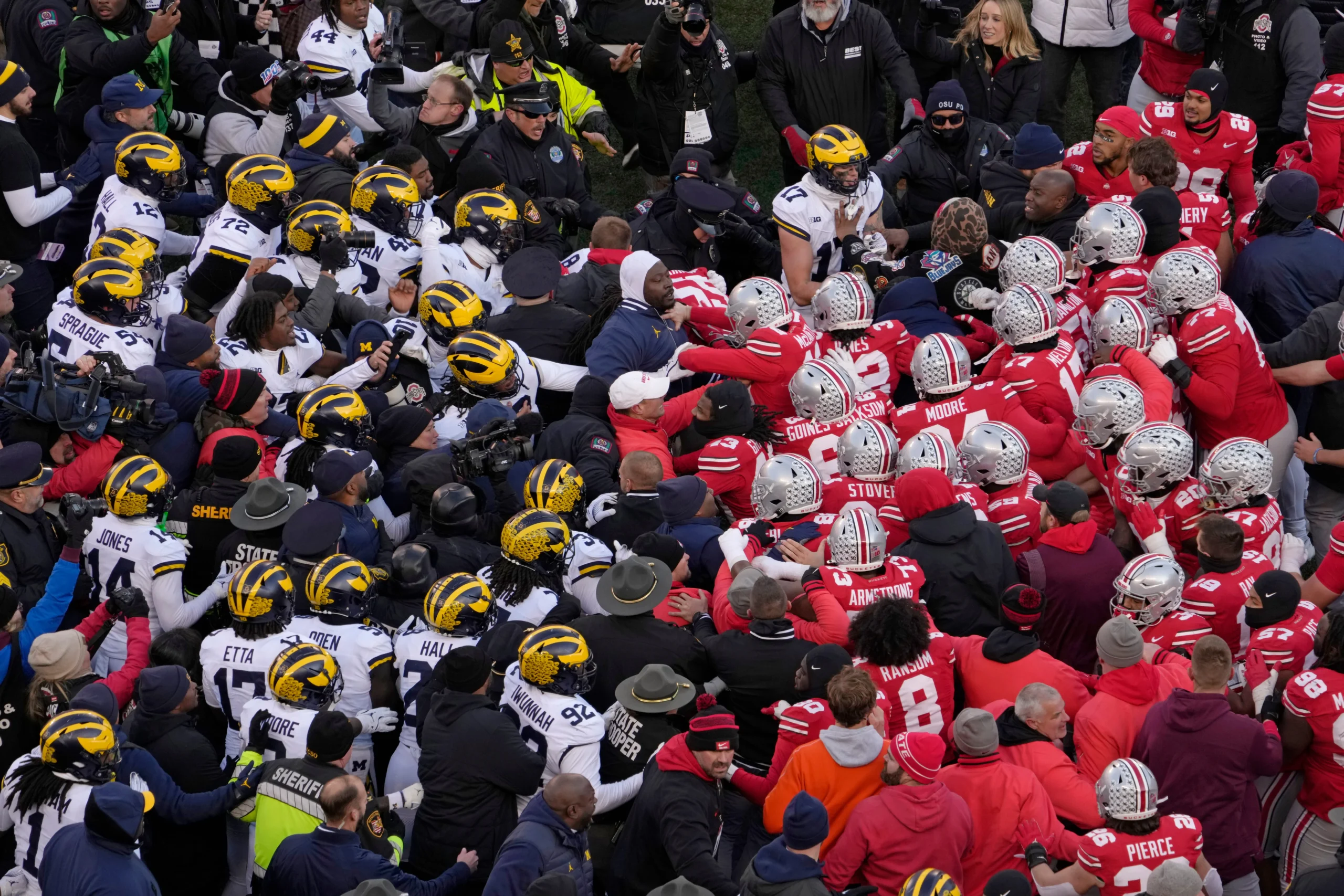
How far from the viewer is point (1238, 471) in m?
8.18

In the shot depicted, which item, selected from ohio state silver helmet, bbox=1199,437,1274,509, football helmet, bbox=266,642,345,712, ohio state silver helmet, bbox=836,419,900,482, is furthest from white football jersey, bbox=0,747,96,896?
ohio state silver helmet, bbox=1199,437,1274,509

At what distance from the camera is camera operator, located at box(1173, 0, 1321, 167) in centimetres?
1165

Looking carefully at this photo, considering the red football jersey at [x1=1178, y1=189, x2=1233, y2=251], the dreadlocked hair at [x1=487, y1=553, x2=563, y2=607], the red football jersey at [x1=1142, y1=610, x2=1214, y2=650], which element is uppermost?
the red football jersey at [x1=1178, y1=189, x2=1233, y2=251]

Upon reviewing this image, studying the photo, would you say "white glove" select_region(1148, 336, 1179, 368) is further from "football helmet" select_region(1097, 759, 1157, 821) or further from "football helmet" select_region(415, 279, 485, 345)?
"football helmet" select_region(415, 279, 485, 345)

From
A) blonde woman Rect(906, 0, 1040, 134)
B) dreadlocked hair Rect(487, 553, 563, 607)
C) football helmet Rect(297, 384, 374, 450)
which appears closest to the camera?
dreadlocked hair Rect(487, 553, 563, 607)

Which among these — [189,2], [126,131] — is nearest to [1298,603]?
[126,131]

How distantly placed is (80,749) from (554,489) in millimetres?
2779

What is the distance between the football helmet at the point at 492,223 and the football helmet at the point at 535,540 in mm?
3181

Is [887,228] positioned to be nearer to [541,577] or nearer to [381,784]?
[541,577]

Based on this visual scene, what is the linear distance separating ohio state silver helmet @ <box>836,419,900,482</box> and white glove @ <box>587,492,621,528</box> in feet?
4.17

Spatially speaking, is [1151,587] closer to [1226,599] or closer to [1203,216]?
[1226,599]

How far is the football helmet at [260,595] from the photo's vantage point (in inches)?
294

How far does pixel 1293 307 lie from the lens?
10.2 m

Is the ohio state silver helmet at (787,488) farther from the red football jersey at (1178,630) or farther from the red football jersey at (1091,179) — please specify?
the red football jersey at (1091,179)
